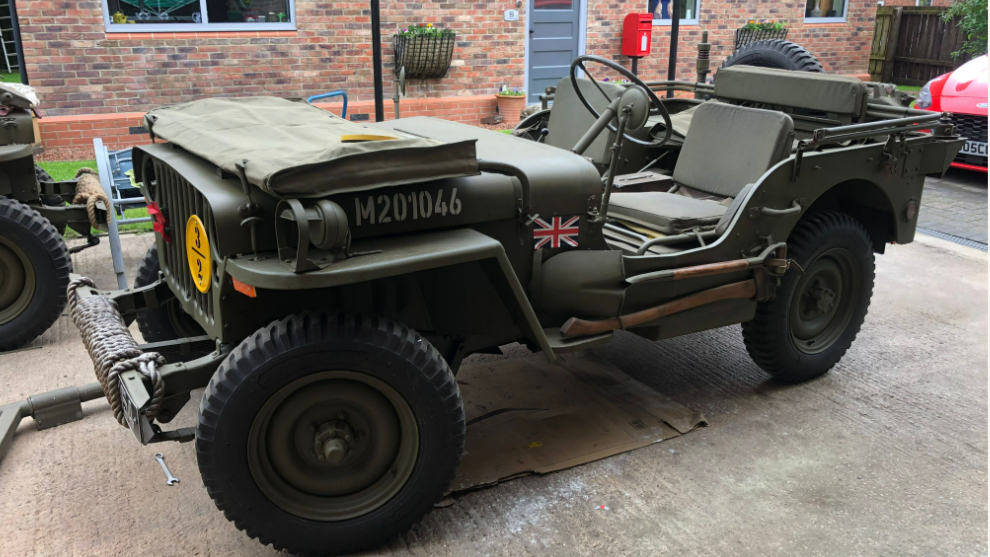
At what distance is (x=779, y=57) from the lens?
6.37 metres

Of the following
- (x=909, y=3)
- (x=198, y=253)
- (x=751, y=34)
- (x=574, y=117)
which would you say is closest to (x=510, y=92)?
(x=751, y=34)

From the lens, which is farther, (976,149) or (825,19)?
(825,19)

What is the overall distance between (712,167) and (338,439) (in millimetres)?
2470

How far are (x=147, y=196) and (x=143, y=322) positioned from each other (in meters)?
0.59

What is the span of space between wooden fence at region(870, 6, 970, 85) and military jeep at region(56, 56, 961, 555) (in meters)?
12.5

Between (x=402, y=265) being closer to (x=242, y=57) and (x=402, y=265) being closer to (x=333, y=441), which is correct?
(x=333, y=441)

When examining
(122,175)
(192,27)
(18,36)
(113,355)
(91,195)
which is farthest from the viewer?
(192,27)

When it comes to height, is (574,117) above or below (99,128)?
above

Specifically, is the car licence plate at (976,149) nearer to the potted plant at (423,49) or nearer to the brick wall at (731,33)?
the brick wall at (731,33)

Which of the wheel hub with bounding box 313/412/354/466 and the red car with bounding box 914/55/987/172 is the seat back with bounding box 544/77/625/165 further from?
the red car with bounding box 914/55/987/172

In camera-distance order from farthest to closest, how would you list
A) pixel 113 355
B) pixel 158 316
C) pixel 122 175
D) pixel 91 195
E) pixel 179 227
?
1. pixel 122 175
2. pixel 91 195
3. pixel 158 316
4. pixel 179 227
5. pixel 113 355

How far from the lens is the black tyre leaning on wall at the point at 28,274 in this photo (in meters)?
4.25

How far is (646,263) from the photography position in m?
3.34

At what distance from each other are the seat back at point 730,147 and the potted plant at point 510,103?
6.30 meters
